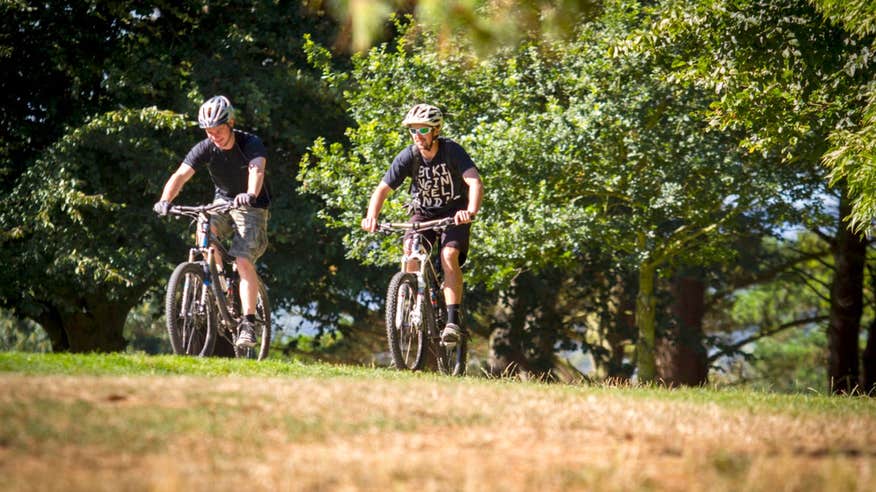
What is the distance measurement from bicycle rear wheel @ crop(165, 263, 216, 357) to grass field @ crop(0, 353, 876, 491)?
2059 millimetres

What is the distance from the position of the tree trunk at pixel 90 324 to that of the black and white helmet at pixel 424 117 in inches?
442

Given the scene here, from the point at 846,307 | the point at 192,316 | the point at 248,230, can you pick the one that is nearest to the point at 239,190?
the point at 248,230

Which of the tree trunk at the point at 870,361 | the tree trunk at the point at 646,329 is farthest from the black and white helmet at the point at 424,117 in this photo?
the tree trunk at the point at 870,361

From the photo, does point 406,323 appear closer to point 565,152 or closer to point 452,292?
point 452,292

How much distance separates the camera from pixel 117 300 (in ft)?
60.0

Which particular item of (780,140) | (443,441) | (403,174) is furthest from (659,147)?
(443,441)

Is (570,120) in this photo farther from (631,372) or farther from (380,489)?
(380,489)

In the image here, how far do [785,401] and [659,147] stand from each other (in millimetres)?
8718

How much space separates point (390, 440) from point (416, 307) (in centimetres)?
447

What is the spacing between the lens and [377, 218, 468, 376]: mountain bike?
9.20 meters

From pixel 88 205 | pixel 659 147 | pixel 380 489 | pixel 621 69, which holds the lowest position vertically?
pixel 380 489

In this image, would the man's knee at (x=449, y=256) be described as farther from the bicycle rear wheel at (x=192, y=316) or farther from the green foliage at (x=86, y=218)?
the green foliage at (x=86, y=218)

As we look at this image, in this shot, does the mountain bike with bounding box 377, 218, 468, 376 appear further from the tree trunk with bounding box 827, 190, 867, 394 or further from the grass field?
the tree trunk with bounding box 827, 190, 867, 394

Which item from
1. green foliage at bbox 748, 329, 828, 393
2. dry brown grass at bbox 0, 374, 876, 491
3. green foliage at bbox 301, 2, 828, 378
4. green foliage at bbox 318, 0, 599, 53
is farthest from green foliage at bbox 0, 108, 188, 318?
green foliage at bbox 748, 329, 828, 393
